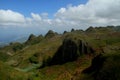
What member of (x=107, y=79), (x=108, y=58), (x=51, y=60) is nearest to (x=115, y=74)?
(x=107, y=79)

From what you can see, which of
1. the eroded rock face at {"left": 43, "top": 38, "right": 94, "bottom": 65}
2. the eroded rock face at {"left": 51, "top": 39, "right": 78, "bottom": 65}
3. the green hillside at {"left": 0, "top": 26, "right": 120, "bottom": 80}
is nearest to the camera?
the green hillside at {"left": 0, "top": 26, "right": 120, "bottom": 80}

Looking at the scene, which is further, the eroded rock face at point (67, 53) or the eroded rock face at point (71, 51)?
the eroded rock face at point (67, 53)

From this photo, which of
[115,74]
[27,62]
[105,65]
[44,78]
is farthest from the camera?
[27,62]

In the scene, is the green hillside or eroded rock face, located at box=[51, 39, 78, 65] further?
eroded rock face, located at box=[51, 39, 78, 65]

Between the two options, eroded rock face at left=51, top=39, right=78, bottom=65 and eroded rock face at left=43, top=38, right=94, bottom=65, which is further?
eroded rock face at left=51, top=39, right=78, bottom=65

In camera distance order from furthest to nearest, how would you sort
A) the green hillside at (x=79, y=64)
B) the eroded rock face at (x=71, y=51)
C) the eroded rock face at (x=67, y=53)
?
1. the eroded rock face at (x=67, y=53)
2. the eroded rock face at (x=71, y=51)
3. the green hillside at (x=79, y=64)

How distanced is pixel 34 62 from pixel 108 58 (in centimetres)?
8324

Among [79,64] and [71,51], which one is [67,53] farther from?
[79,64]

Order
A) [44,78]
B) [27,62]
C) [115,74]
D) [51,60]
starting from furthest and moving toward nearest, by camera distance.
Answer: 1. [27,62]
2. [51,60]
3. [44,78]
4. [115,74]

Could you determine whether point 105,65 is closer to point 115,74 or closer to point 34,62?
point 115,74

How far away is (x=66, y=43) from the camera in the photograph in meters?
112

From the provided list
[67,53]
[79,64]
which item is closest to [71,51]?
[67,53]

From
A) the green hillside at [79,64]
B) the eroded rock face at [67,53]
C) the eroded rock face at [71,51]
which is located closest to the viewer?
the green hillside at [79,64]

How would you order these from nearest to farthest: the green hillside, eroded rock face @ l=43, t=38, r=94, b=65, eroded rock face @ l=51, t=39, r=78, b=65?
the green hillside, eroded rock face @ l=43, t=38, r=94, b=65, eroded rock face @ l=51, t=39, r=78, b=65
